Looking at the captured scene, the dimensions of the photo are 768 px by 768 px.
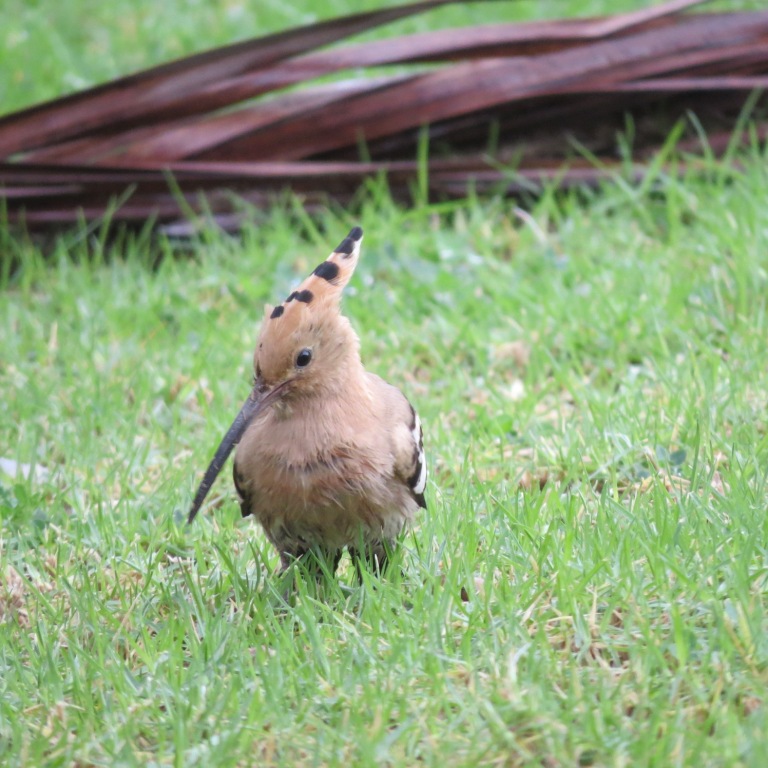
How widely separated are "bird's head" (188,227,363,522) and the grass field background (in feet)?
1.26

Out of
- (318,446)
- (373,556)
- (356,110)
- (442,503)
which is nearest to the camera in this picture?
(318,446)

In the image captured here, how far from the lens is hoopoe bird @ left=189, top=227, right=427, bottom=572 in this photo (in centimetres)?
285

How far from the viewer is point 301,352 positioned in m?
2.90

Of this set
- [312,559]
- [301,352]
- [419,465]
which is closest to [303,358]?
[301,352]

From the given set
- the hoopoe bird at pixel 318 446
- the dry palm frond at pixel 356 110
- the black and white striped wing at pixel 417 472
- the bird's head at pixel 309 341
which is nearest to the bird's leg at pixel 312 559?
the hoopoe bird at pixel 318 446

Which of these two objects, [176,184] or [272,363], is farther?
[176,184]

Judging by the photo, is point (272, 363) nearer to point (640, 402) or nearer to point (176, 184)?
point (640, 402)

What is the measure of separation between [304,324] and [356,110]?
2.77 m

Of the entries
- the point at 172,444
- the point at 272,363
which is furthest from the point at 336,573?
the point at 172,444

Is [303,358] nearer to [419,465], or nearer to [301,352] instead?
[301,352]

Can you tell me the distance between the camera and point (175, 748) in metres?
2.25

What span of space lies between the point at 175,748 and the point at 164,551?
1.00 m

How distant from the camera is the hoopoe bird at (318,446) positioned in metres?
2.85

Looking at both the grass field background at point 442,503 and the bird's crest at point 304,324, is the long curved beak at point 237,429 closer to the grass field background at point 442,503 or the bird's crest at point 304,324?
the bird's crest at point 304,324
